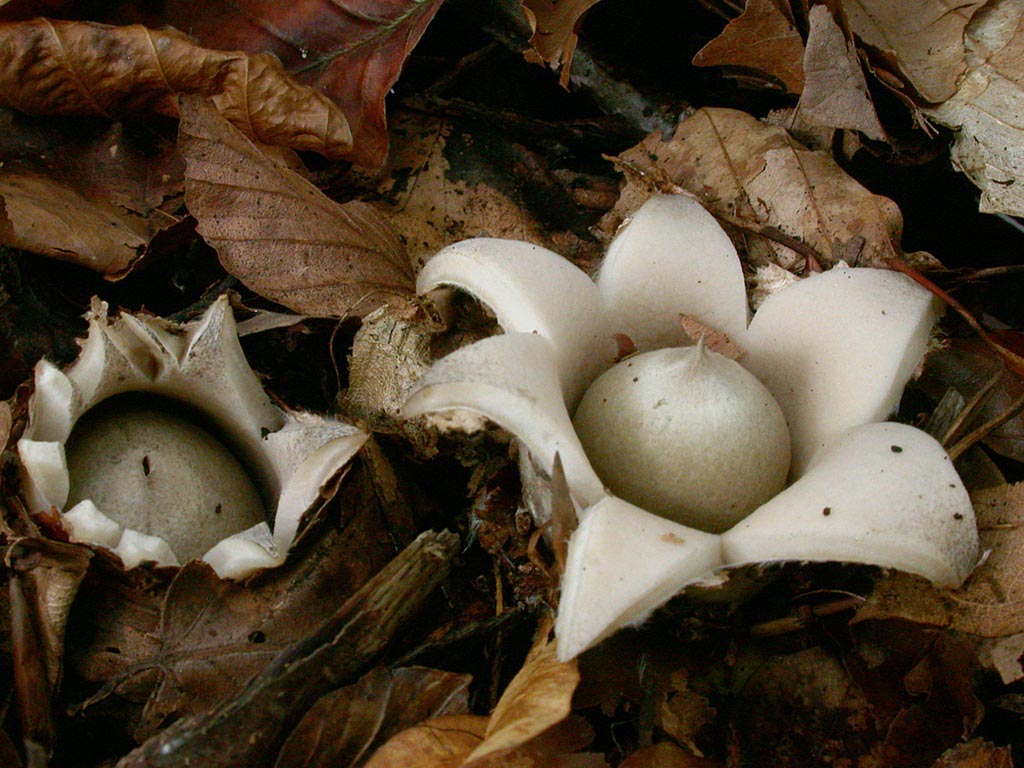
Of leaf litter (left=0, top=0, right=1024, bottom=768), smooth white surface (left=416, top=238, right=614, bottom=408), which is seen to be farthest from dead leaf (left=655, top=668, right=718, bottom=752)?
smooth white surface (left=416, top=238, right=614, bottom=408)

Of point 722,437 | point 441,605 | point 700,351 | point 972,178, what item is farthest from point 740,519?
point 972,178

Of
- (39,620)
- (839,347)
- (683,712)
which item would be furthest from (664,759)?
(39,620)

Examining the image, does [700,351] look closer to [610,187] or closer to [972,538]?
[972,538]

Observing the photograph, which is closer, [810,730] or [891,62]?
[810,730]

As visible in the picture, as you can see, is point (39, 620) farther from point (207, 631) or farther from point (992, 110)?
point (992, 110)

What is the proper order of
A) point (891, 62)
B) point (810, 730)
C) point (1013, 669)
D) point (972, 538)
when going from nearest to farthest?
point (972, 538)
point (1013, 669)
point (810, 730)
point (891, 62)

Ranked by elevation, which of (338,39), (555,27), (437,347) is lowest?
(437,347)
